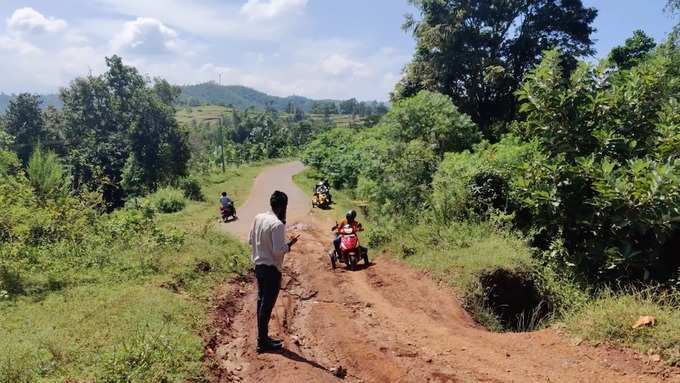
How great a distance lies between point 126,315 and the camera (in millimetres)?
7480

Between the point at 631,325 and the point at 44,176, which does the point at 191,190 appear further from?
the point at 631,325

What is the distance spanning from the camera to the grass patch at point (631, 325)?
6434mm

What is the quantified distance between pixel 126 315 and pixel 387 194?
1049 cm

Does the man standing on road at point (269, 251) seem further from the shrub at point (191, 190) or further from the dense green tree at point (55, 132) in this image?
the dense green tree at point (55, 132)

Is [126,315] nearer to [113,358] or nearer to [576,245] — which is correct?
[113,358]

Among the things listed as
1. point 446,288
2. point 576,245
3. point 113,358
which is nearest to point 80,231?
point 113,358

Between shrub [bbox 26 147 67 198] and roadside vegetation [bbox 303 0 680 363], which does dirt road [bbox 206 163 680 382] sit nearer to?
roadside vegetation [bbox 303 0 680 363]

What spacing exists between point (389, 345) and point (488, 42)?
982 inches

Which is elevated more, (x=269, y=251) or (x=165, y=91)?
(x=165, y=91)

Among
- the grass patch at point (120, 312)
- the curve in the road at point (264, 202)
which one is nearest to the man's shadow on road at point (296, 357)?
the grass patch at point (120, 312)

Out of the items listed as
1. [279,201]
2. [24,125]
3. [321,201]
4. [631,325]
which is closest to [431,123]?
[321,201]

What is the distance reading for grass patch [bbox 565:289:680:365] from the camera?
21.1 ft

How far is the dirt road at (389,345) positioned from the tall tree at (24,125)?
168ft

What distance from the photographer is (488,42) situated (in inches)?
1110
